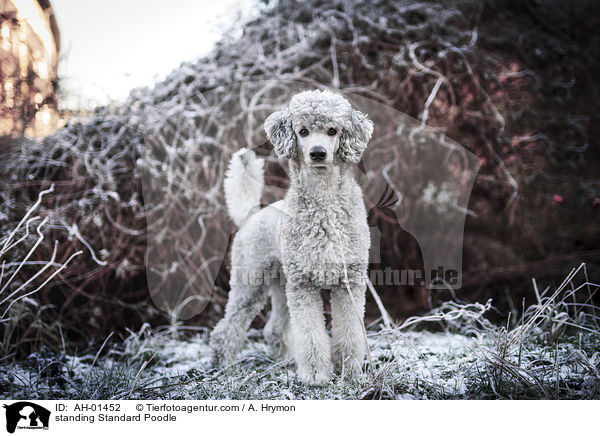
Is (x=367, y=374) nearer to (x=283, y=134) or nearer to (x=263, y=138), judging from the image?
(x=283, y=134)

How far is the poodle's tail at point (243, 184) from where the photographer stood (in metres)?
1.77

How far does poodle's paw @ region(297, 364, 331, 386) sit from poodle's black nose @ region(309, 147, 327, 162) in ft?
2.56

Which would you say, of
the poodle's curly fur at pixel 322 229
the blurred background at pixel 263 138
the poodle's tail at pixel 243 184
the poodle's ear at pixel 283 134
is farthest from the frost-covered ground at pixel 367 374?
the poodle's ear at pixel 283 134

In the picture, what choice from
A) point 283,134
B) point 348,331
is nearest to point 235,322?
point 348,331

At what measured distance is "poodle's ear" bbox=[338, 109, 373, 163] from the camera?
4.61 feet

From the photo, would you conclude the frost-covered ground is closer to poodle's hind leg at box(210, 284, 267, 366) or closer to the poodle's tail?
poodle's hind leg at box(210, 284, 267, 366)

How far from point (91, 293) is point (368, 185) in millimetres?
1683

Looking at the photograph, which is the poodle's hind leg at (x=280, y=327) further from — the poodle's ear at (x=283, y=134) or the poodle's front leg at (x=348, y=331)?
the poodle's ear at (x=283, y=134)

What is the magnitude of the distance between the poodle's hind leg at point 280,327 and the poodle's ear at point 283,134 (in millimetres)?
689

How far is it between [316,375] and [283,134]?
0.92 metres
